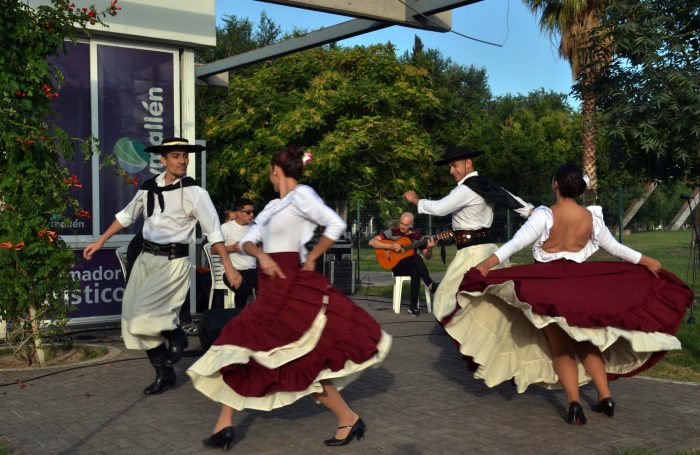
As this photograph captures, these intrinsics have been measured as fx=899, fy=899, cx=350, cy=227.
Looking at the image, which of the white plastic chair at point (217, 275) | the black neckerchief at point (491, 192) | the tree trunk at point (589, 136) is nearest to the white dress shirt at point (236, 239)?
the white plastic chair at point (217, 275)

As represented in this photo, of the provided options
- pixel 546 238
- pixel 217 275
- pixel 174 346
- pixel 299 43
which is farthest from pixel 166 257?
pixel 299 43

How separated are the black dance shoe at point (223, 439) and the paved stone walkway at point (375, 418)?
8 centimetres

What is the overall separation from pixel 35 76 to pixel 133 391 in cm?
310

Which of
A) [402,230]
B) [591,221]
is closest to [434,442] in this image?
[591,221]

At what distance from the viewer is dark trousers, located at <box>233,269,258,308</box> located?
11.1 meters

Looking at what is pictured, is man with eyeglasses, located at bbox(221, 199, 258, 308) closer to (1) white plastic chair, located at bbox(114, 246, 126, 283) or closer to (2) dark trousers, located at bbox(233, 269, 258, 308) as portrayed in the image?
(2) dark trousers, located at bbox(233, 269, 258, 308)

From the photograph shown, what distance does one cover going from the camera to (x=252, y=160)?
39.4 meters

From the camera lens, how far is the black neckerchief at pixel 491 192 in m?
8.09

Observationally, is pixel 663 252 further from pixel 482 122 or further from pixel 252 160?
pixel 482 122

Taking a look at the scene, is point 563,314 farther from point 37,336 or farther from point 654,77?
point 654,77

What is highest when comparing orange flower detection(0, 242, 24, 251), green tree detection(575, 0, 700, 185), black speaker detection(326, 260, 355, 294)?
green tree detection(575, 0, 700, 185)

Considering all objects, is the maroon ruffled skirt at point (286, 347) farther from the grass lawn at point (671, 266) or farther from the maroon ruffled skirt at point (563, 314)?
the grass lawn at point (671, 266)

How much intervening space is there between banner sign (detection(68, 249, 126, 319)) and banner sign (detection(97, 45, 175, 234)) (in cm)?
45

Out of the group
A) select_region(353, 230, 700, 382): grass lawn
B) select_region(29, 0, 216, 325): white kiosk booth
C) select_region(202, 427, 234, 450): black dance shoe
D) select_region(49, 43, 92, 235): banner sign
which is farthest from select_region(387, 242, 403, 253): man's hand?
select_region(202, 427, 234, 450): black dance shoe
